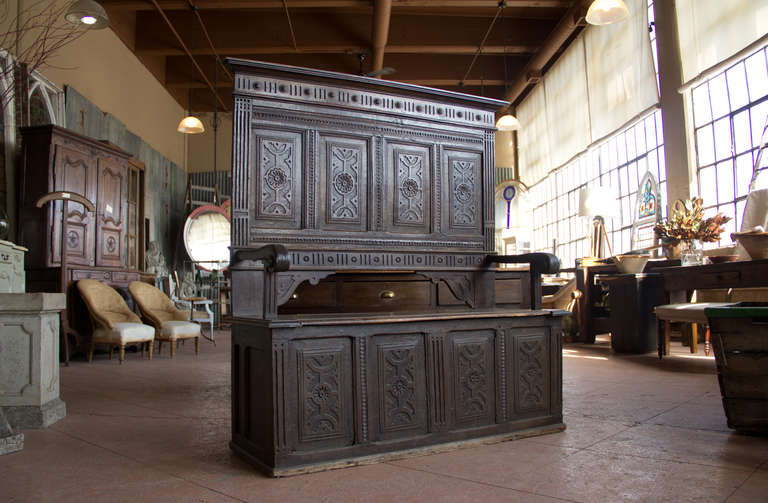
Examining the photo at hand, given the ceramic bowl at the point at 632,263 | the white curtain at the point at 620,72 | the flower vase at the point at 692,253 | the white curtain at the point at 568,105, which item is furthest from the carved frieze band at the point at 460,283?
the white curtain at the point at 568,105

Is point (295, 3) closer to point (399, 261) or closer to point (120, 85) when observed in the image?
point (120, 85)

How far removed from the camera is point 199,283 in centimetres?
1245

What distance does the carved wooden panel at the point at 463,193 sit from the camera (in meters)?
3.19

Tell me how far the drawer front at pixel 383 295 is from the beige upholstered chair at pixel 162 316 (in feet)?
13.4

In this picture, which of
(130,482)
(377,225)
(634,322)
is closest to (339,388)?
(130,482)

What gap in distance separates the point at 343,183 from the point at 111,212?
573 centimetres

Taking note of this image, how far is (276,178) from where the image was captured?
2730mm

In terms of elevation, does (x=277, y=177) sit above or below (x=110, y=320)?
above

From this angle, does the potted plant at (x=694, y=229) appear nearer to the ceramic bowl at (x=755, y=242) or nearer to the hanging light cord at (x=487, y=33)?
the ceramic bowl at (x=755, y=242)

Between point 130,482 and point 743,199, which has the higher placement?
point 743,199

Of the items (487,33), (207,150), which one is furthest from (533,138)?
(207,150)

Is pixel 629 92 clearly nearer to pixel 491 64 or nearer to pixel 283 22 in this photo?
pixel 491 64

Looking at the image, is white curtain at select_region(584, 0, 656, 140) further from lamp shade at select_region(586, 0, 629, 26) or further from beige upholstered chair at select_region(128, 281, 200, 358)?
beige upholstered chair at select_region(128, 281, 200, 358)

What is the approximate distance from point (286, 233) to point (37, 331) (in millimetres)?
1505
